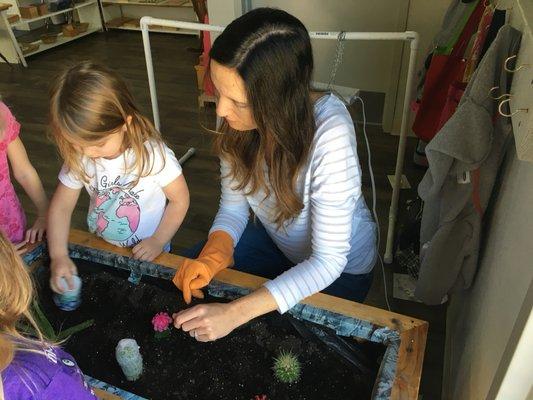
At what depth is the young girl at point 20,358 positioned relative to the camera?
2.00 ft

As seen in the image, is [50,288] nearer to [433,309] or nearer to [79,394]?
[79,394]

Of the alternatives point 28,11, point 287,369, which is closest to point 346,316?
point 287,369

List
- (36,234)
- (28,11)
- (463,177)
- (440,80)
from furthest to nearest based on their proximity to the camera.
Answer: (28,11), (440,80), (36,234), (463,177)

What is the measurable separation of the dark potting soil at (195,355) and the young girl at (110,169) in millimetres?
96

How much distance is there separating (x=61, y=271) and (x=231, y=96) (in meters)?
0.58

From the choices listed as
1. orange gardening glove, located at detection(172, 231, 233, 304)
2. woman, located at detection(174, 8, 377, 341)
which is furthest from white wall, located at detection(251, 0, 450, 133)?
orange gardening glove, located at detection(172, 231, 233, 304)

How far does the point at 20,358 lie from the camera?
636 mm

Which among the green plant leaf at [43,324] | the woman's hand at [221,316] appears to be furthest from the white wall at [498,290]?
the green plant leaf at [43,324]

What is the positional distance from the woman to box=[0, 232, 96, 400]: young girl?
0.91 ft

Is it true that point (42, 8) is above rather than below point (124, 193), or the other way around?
below

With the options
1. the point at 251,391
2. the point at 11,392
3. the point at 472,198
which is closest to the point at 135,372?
the point at 251,391

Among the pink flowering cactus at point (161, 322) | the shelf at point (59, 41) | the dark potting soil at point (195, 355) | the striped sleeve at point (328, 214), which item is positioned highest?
the striped sleeve at point (328, 214)

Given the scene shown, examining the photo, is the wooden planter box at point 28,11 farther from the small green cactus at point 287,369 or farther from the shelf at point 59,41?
the small green cactus at point 287,369

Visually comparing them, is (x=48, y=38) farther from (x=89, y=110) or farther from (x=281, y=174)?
(x=281, y=174)
